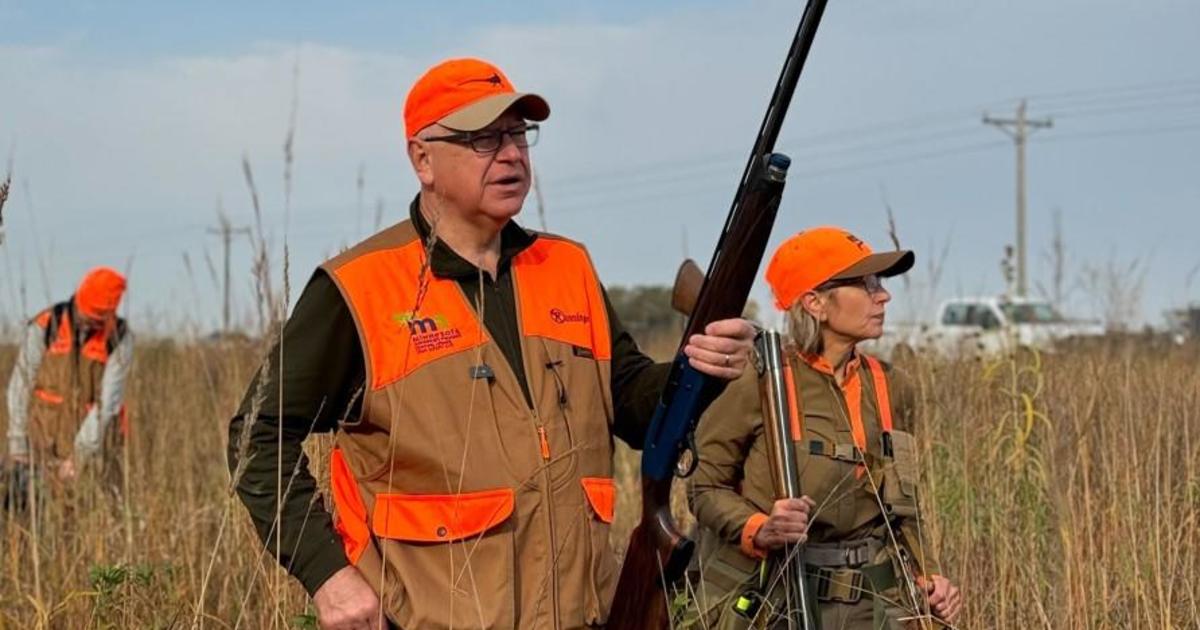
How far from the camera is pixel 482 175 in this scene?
9.00ft

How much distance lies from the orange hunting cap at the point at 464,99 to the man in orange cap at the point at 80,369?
434 cm

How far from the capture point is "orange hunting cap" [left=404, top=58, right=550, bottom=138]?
107 inches

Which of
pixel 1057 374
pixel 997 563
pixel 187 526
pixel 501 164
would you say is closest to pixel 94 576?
pixel 187 526

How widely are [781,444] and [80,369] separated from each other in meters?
5.12

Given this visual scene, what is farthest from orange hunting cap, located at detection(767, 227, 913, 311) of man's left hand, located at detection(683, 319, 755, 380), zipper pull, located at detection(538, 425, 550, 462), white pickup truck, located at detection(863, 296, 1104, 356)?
white pickup truck, located at detection(863, 296, 1104, 356)

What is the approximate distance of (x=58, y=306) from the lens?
7.16 m

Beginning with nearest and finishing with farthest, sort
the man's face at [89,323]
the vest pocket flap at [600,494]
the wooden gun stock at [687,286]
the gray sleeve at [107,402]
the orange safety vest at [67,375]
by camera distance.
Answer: the vest pocket flap at [600,494] < the wooden gun stock at [687,286] < the gray sleeve at [107,402] < the orange safety vest at [67,375] < the man's face at [89,323]

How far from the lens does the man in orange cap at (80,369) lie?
6.73 metres

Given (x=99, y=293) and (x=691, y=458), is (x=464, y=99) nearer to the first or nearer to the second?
(x=691, y=458)

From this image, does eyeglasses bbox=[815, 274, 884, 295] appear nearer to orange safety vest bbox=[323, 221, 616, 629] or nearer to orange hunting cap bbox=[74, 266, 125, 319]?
orange safety vest bbox=[323, 221, 616, 629]

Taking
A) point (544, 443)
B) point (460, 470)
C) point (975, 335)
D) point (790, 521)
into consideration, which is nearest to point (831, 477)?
point (790, 521)

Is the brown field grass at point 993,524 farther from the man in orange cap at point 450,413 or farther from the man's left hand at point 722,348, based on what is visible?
the man's left hand at point 722,348

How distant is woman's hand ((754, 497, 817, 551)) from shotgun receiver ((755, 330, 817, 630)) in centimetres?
5

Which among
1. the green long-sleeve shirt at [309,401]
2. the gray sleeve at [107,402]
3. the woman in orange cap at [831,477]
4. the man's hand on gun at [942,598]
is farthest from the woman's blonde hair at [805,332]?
the gray sleeve at [107,402]
